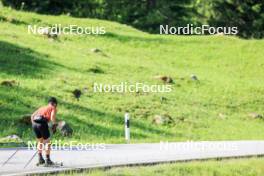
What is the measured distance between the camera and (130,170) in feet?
67.3

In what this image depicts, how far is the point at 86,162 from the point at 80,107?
9.99m

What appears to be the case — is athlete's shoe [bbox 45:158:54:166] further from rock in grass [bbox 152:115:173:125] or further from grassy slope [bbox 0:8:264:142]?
rock in grass [bbox 152:115:173:125]

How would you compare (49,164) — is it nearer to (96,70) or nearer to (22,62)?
(22,62)

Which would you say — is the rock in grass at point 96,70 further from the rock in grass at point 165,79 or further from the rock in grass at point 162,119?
the rock in grass at point 162,119

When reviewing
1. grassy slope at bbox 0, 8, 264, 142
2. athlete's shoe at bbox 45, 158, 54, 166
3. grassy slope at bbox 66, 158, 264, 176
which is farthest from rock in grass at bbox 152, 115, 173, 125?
athlete's shoe at bbox 45, 158, 54, 166

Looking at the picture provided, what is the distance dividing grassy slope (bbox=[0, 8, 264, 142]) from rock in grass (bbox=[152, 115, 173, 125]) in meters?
0.35

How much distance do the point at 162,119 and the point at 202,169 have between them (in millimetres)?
9766

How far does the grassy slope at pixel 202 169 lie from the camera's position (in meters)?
20.3

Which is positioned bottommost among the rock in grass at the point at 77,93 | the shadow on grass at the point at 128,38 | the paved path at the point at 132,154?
the paved path at the point at 132,154

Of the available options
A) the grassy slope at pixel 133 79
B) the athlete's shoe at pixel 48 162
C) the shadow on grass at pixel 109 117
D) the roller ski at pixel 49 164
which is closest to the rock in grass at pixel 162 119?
the grassy slope at pixel 133 79

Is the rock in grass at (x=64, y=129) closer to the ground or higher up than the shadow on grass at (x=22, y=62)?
closer to the ground

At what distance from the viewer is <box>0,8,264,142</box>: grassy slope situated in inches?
1174

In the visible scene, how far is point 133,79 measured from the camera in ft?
126

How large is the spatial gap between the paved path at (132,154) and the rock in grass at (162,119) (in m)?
4.27
